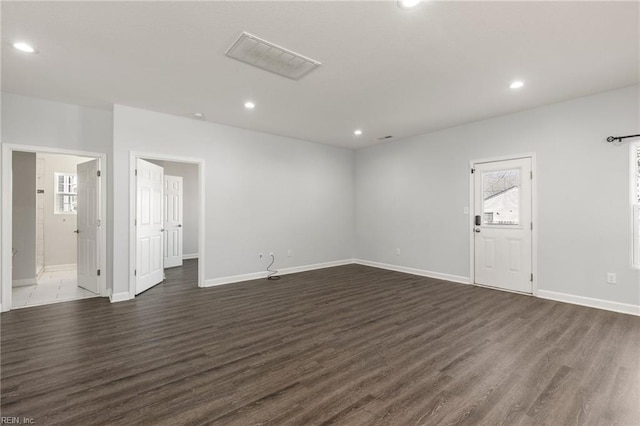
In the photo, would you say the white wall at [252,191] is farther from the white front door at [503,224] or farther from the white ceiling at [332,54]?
the white front door at [503,224]

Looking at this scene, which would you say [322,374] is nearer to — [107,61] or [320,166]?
[107,61]

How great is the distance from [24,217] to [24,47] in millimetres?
3679

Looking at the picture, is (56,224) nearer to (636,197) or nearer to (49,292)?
(49,292)

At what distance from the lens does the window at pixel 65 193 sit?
6559mm

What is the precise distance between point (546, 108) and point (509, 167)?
0.96 metres

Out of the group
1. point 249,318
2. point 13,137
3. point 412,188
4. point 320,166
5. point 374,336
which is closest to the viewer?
point 374,336

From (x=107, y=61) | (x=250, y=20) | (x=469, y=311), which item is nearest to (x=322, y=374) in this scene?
(x=469, y=311)

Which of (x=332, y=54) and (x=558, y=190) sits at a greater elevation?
(x=332, y=54)

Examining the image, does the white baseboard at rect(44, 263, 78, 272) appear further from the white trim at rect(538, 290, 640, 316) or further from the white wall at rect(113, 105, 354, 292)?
the white trim at rect(538, 290, 640, 316)

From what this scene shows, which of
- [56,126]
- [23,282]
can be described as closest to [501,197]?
[56,126]

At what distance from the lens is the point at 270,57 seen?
2.96 meters

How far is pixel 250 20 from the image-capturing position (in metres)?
2.37

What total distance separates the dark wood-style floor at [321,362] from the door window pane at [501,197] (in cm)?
134

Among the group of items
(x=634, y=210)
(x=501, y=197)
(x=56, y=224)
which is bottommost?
(x=56, y=224)
